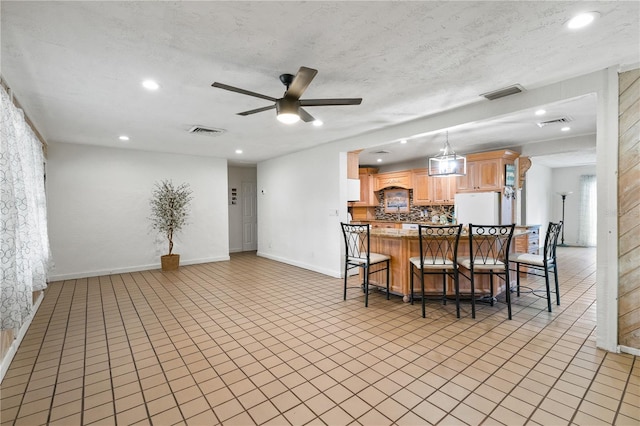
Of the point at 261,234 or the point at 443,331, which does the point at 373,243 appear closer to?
the point at 443,331

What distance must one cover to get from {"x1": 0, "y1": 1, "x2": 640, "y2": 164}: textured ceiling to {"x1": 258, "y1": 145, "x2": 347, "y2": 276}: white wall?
1.81m

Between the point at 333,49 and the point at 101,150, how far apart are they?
5.58 metres

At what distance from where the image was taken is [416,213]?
312 inches

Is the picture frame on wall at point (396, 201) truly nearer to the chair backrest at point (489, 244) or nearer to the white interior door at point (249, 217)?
the white interior door at point (249, 217)

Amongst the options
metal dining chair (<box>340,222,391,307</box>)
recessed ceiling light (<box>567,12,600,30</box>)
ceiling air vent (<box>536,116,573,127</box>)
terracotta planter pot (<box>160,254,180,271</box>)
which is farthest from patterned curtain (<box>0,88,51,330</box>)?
ceiling air vent (<box>536,116,573,127</box>)

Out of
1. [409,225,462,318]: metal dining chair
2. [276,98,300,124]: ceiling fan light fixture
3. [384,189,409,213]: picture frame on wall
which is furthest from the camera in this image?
[384,189,409,213]: picture frame on wall

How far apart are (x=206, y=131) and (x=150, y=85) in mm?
1718

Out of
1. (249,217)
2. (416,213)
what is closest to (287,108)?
(416,213)

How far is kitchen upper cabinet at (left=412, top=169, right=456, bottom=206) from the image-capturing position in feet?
22.2

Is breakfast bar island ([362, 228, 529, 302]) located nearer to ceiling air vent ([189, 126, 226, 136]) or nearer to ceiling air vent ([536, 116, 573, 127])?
ceiling air vent ([536, 116, 573, 127])

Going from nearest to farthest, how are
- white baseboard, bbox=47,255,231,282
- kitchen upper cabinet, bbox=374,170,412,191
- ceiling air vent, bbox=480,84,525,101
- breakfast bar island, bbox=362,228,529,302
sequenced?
ceiling air vent, bbox=480,84,525,101, breakfast bar island, bbox=362,228,529,302, white baseboard, bbox=47,255,231,282, kitchen upper cabinet, bbox=374,170,412,191

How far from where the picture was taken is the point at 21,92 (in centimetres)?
300

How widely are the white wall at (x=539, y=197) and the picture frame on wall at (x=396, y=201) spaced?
107 inches

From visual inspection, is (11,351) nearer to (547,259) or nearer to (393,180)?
(547,259)
